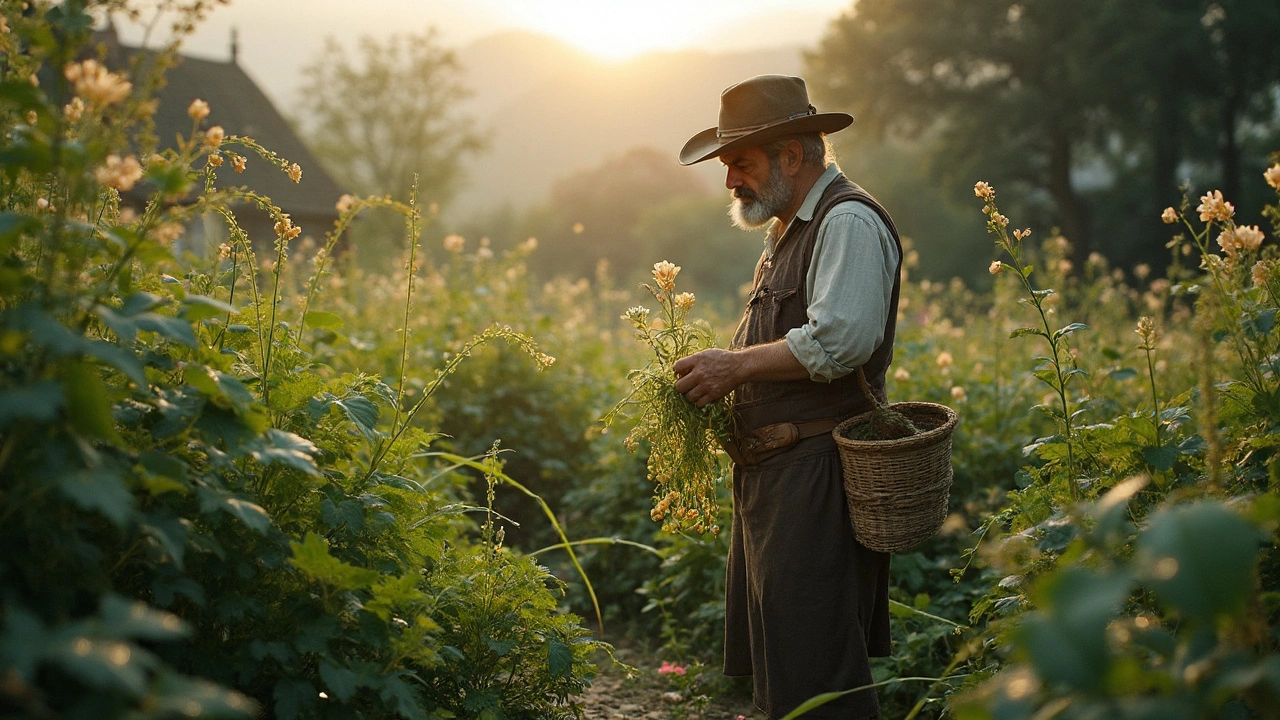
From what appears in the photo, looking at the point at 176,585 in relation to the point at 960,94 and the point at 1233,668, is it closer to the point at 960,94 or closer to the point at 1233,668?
the point at 1233,668

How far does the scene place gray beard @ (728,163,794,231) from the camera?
2.92m

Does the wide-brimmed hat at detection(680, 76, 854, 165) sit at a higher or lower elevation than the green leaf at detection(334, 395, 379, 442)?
higher

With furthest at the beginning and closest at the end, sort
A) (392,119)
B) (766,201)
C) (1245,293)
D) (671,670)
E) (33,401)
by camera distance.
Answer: (392,119)
(671,670)
(766,201)
(1245,293)
(33,401)

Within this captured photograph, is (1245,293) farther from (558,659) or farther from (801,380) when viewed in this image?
(558,659)

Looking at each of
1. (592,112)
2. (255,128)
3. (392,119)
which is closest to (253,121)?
(255,128)

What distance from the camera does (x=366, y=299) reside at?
821cm

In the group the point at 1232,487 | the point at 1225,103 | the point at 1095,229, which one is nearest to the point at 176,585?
the point at 1232,487

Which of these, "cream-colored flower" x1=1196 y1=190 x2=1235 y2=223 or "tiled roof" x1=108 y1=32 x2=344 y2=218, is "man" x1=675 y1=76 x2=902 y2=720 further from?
"tiled roof" x1=108 y1=32 x2=344 y2=218

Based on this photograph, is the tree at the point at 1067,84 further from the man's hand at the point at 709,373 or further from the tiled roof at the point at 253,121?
the man's hand at the point at 709,373

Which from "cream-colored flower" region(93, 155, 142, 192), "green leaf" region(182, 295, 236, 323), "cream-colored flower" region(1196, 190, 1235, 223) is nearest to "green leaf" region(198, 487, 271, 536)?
"green leaf" region(182, 295, 236, 323)

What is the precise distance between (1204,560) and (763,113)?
2.10 m

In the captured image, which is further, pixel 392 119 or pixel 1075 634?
pixel 392 119

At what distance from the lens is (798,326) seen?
9.18 ft

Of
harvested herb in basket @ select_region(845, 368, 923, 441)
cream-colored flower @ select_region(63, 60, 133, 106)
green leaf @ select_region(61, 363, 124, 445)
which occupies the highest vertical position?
cream-colored flower @ select_region(63, 60, 133, 106)
